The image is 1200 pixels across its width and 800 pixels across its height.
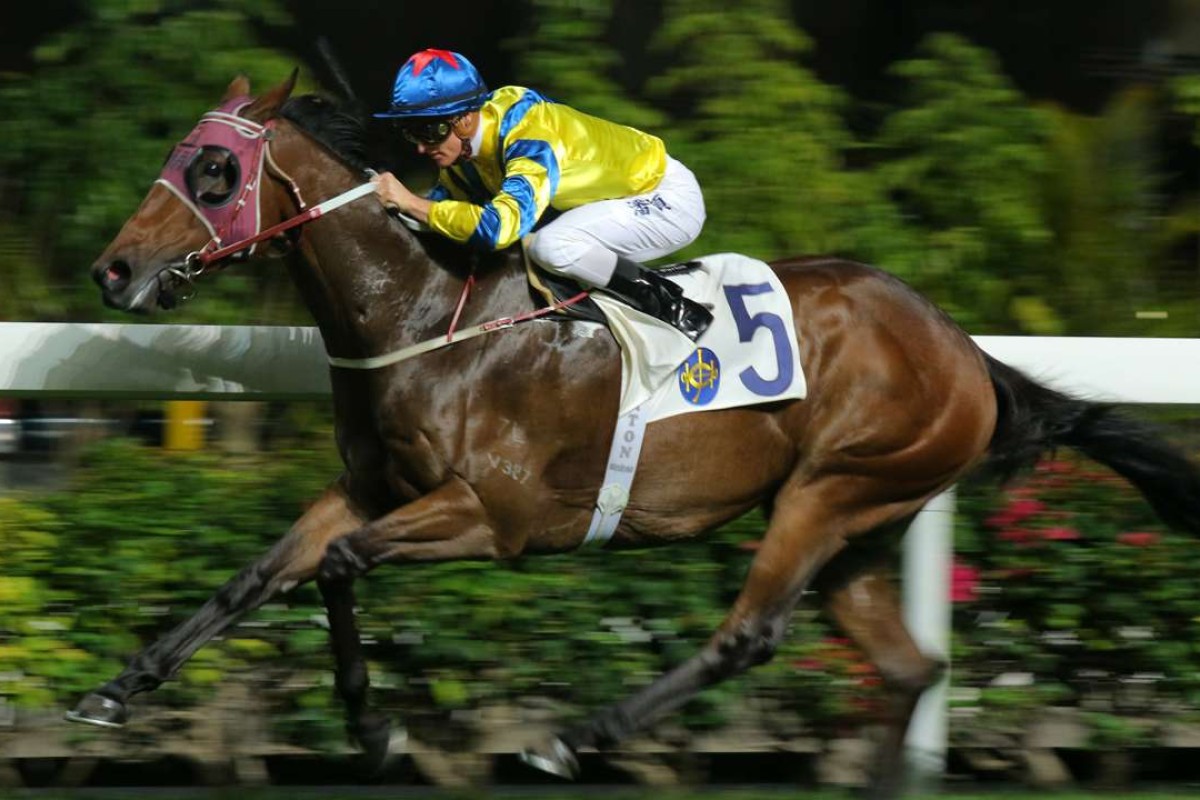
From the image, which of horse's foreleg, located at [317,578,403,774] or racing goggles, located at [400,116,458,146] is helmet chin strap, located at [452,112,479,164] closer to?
racing goggles, located at [400,116,458,146]

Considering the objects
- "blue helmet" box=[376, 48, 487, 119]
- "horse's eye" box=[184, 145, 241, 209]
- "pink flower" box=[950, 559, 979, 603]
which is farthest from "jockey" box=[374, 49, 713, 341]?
"pink flower" box=[950, 559, 979, 603]

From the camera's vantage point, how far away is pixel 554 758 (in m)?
4.50

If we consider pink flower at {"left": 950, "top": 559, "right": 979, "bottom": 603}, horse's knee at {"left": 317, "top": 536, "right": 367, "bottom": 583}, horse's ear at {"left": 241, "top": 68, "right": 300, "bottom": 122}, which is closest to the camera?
horse's knee at {"left": 317, "top": 536, "right": 367, "bottom": 583}

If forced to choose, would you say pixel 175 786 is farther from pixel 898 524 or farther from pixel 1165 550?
pixel 1165 550

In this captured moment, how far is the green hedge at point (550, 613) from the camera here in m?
4.81

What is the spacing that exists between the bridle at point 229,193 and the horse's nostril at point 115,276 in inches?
3.9

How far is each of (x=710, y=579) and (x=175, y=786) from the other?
1.62 m

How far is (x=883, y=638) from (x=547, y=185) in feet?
4.86

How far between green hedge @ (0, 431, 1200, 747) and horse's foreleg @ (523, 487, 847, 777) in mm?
286

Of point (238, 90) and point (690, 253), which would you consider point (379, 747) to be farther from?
point (690, 253)

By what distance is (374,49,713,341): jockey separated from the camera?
176 inches

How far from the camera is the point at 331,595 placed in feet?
14.8

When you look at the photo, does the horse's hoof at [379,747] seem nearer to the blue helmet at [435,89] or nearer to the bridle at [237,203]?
the bridle at [237,203]

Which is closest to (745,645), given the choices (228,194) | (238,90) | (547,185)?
(547,185)
